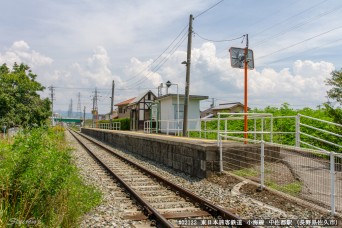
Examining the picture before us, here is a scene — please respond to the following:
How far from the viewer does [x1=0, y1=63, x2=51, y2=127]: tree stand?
27.0 meters

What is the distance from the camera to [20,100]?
101ft

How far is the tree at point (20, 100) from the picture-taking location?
88.5ft

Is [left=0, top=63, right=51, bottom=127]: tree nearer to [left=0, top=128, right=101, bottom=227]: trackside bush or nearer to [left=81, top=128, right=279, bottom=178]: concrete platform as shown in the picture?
[left=81, top=128, right=279, bottom=178]: concrete platform

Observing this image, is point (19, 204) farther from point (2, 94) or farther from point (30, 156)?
point (2, 94)

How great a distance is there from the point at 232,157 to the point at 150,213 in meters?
4.39

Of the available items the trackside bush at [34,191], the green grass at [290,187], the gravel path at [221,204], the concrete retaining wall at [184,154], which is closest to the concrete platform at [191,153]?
the concrete retaining wall at [184,154]

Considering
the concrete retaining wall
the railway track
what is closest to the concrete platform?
the concrete retaining wall

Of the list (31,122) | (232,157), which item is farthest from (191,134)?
(31,122)

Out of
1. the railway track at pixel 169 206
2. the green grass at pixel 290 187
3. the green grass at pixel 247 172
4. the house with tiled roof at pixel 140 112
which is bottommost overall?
the railway track at pixel 169 206

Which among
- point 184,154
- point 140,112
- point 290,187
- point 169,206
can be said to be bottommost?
point 169,206

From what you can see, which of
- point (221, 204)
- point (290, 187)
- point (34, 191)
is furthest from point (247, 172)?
point (34, 191)

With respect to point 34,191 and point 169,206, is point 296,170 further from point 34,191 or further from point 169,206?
point 34,191

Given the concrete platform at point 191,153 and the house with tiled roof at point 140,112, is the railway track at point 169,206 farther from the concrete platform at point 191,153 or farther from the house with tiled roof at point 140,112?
the house with tiled roof at point 140,112

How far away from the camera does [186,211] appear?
6.35 m
